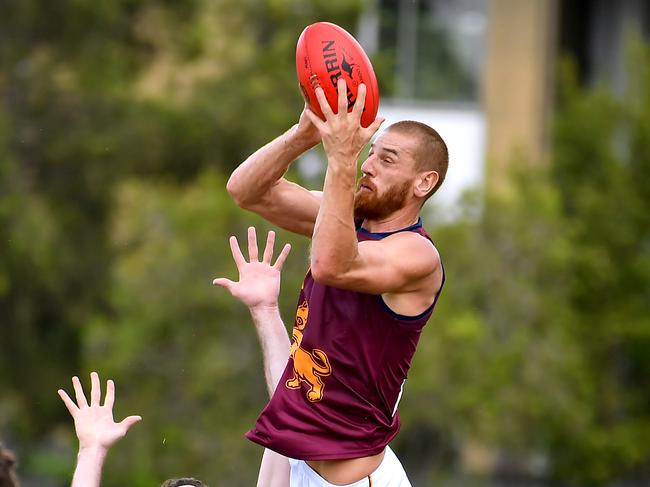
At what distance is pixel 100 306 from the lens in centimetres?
2708

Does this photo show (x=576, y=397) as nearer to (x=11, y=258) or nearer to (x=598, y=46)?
(x=11, y=258)

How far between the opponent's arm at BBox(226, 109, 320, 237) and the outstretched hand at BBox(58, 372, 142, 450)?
1.14 metres

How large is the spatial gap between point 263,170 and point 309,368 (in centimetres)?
101

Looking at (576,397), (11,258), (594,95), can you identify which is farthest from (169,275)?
(594,95)

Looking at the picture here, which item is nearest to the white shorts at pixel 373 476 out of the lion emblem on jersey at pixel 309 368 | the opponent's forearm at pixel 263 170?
the lion emblem on jersey at pixel 309 368

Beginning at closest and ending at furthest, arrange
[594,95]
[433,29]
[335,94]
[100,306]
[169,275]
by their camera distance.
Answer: [335,94], [169,275], [100,306], [594,95], [433,29]

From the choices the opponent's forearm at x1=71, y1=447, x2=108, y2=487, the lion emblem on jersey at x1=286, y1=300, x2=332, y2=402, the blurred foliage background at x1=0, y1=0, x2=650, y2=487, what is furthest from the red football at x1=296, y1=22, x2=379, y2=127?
the blurred foliage background at x1=0, y1=0, x2=650, y2=487

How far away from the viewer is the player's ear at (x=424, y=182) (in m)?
6.70

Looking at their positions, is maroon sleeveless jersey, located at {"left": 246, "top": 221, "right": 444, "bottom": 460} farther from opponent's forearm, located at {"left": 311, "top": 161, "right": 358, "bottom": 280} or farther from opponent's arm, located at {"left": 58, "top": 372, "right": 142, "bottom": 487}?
opponent's arm, located at {"left": 58, "top": 372, "right": 142, "bottom": 487}

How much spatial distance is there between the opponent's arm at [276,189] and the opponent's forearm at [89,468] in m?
1.40

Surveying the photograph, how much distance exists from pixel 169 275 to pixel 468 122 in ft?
38.9

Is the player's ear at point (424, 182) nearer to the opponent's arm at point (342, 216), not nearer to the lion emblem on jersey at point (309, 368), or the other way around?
the opponent's arm at point (342, 216)

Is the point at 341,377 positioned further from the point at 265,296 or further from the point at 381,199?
the point at 265,296

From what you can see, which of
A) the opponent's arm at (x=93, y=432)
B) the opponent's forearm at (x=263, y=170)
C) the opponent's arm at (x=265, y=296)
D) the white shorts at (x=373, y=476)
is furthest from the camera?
the opponent's arm at (x=265, y=296)
